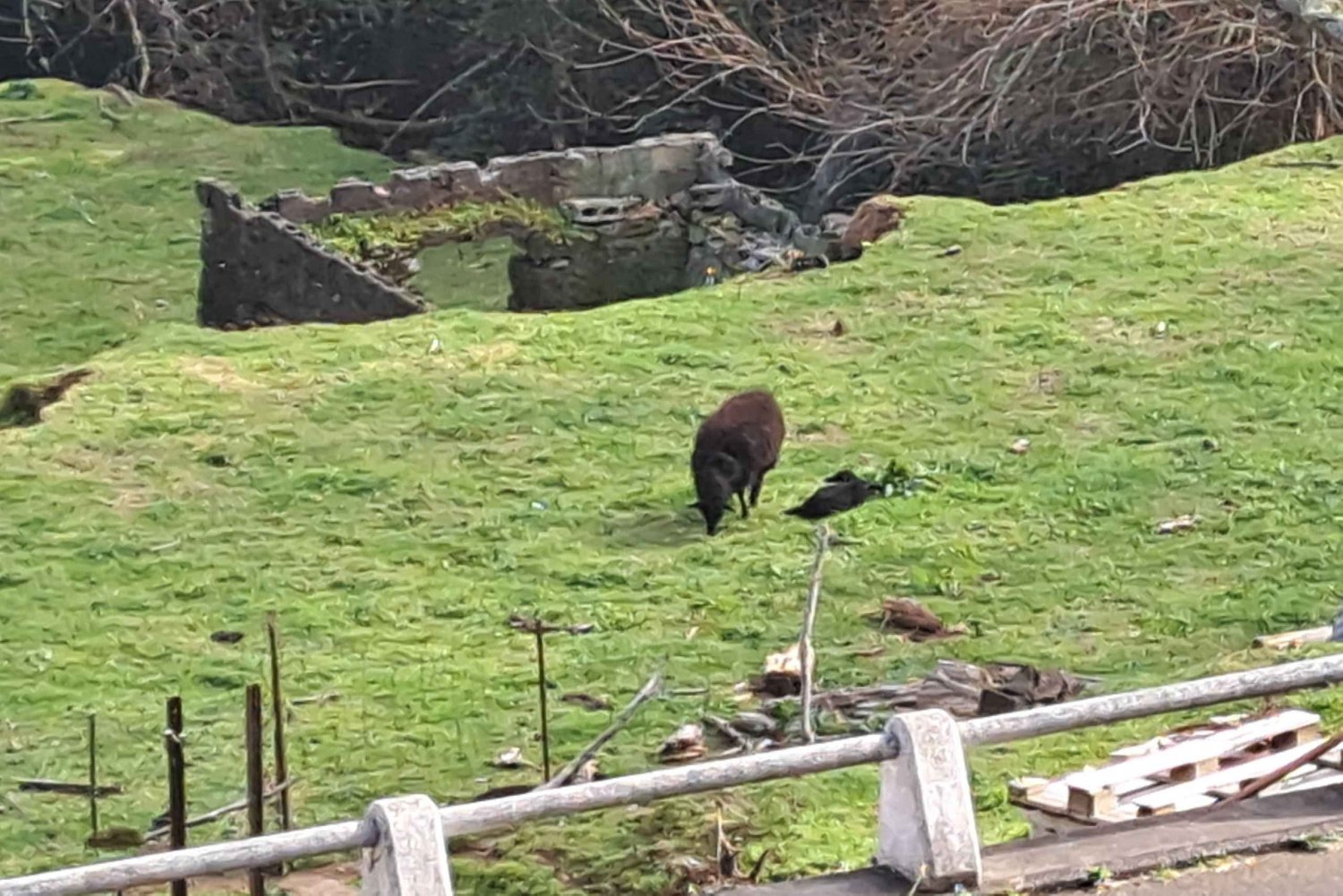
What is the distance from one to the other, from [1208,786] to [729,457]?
4.47m

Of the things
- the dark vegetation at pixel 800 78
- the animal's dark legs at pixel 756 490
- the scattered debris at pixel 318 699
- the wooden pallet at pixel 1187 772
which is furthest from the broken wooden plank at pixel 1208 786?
the dark vegetation at pixel 800 78

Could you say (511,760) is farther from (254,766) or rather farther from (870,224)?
(870,224)

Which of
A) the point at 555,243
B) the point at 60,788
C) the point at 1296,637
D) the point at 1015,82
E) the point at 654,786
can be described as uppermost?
the point at 1015,82

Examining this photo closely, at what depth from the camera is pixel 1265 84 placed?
55.3 ft

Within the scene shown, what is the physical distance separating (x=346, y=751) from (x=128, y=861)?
12.0 ft

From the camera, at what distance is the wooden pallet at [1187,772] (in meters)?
4.93

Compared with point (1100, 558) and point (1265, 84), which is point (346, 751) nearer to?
point (1100, 558)

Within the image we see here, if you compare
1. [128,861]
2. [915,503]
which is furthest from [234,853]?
[915,503]

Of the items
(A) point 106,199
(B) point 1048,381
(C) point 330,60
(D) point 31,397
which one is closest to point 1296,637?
(B) point 1048,381

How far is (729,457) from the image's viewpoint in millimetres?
9359

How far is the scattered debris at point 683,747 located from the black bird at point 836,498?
8.69 ft

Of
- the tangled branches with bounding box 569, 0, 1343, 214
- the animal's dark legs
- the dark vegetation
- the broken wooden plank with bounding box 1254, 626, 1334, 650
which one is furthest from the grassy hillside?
the broken wooden plank with bounding box 1254, 626, 1334, 650

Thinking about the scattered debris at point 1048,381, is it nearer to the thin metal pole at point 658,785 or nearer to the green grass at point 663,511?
the green grass at point 663,511

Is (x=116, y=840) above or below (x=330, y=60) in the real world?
below
